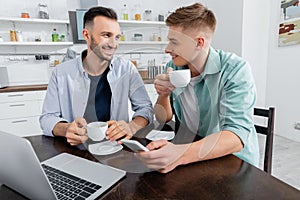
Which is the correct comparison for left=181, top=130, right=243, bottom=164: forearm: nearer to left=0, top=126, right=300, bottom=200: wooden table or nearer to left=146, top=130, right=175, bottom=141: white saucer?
left=0, top=126, right=300, bottom=200: wooden table

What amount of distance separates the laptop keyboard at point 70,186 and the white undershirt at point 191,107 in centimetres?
56

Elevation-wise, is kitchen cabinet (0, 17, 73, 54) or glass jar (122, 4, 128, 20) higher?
glass jar (122, 4, 128, 20)

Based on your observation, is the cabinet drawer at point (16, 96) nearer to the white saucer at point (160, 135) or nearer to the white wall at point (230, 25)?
the white saucer at point (160, 135)

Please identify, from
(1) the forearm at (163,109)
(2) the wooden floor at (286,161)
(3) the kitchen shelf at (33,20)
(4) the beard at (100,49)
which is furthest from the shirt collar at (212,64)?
(3) the kitchen shelf at (33,20)

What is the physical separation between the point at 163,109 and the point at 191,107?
0.15 meters

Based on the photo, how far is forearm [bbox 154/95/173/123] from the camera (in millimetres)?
1059

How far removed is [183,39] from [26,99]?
7.25ft

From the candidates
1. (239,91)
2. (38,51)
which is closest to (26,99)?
(38,51)

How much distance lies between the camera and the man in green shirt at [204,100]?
649 mm

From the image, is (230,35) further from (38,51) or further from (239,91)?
(38,51)

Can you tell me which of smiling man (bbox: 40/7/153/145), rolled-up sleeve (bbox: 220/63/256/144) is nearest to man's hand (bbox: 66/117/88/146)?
smiling man (bbox: 40/7/153/145)

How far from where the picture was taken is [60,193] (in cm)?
52

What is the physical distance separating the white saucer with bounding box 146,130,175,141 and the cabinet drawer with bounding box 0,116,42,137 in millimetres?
2062

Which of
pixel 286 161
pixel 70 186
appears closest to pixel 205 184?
pixel 70 186
